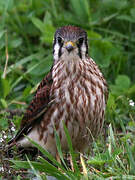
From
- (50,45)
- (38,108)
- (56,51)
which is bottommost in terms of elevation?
(38,108)

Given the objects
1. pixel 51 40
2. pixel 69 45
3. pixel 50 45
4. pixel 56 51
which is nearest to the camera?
pixel 69 45

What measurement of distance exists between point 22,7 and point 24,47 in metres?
0.56

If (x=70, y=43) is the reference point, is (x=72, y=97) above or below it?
below

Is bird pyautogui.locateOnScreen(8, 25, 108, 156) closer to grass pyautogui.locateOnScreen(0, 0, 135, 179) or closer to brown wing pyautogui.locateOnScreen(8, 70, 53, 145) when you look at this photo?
brown wing pyautogui.locateOnScreen(8, 70, 53, 145)

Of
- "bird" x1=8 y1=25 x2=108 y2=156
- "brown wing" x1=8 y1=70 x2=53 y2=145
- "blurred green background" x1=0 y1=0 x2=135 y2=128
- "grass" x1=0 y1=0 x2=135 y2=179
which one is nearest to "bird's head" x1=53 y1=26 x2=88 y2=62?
"bird" x1=8 y1=25 x2=108 y2=156

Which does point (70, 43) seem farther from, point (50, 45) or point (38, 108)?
point (50, 45)

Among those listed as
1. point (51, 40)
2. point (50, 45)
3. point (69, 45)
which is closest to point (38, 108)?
point (69, 45)

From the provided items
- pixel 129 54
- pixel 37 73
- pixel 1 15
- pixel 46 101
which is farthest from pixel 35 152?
pixel 1 15

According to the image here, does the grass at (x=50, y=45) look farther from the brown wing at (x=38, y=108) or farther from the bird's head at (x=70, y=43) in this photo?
the bird's head at (x=70, y=43)

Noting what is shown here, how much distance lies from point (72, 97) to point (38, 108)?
347 mm

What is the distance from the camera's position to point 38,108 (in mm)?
4816

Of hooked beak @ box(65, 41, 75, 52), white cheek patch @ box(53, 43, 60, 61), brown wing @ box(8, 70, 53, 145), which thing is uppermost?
hooked beak @ box(65, 41, 75, 52)

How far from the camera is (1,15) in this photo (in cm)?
715

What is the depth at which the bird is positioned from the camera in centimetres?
462
